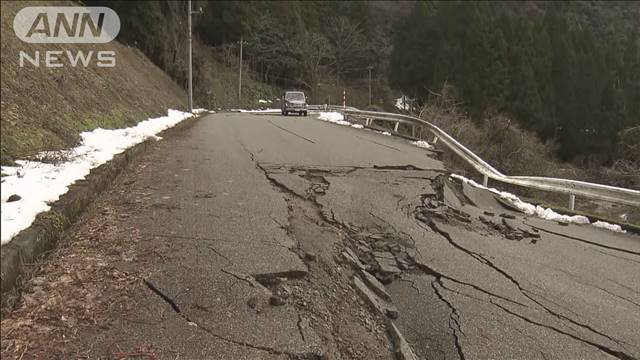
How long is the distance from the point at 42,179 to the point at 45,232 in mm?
1487

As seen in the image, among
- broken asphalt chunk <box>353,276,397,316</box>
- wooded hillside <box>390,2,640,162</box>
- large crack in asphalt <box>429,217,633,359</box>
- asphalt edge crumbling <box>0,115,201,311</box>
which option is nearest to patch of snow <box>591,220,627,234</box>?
large crack in asphalt <box>429,217,633,359</box>

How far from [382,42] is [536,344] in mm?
83693

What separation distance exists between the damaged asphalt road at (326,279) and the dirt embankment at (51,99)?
1.48m

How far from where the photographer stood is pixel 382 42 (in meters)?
82.5

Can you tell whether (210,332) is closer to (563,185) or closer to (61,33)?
(563,185)

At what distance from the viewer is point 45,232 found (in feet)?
13.3

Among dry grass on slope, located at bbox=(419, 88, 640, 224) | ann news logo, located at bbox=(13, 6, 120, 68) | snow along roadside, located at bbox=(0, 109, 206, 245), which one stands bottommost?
dry grass on slope, located at bbox=(419, 88, 640, 224)

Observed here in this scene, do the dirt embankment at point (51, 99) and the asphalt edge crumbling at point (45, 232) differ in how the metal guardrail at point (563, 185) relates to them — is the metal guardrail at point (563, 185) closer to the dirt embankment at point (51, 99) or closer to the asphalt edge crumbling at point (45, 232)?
the asphalt edge crumbling at point (45, 232)

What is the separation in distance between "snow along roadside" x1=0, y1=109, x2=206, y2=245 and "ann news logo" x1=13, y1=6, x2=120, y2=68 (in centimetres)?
238

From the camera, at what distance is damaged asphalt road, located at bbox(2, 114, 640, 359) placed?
317cm

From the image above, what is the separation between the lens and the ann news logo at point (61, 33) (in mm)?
10143

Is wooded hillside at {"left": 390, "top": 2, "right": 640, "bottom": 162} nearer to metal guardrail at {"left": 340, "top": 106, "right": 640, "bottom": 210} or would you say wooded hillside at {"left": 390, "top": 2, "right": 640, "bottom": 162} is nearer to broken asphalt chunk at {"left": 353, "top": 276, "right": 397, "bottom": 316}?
metal guardrail at {"left": 340, "top": 106, "right": 640, "bottom": 210}

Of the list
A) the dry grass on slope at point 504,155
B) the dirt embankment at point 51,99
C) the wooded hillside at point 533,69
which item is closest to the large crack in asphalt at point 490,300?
the dirt embankment at point 51,99

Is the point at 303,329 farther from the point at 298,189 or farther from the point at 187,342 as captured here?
the point at 298,189
